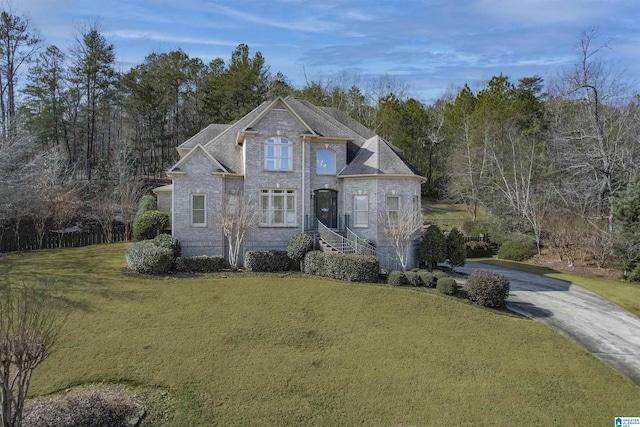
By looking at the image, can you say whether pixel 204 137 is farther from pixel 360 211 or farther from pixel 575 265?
pixel 575 265

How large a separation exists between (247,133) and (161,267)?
798 centimetres

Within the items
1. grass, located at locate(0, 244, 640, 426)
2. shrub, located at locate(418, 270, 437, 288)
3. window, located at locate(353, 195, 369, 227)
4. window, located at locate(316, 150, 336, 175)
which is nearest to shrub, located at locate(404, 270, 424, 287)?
shrub, located at locate(418, 270, 437, 288)

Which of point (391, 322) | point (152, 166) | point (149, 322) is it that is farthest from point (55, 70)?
point (391, 322)

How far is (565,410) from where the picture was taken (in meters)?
9.86

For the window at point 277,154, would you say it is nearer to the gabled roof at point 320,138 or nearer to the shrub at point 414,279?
the gabled roof at point 320,138

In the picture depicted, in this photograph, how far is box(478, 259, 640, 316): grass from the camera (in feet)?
60.1

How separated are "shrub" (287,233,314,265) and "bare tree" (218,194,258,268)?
2.41 m

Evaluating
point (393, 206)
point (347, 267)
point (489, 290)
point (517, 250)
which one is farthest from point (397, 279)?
point (517, 250)

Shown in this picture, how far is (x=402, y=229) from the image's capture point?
19.1m

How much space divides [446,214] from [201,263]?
117 ft

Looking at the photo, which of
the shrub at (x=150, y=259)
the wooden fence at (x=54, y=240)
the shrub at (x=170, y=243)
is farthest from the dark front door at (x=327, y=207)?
the wooden fence at (x=54, y=240)

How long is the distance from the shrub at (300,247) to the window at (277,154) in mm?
4035

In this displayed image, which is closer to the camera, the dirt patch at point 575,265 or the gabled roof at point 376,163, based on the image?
the gabled roof at point 376,163

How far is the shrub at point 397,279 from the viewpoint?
58.2 feet
